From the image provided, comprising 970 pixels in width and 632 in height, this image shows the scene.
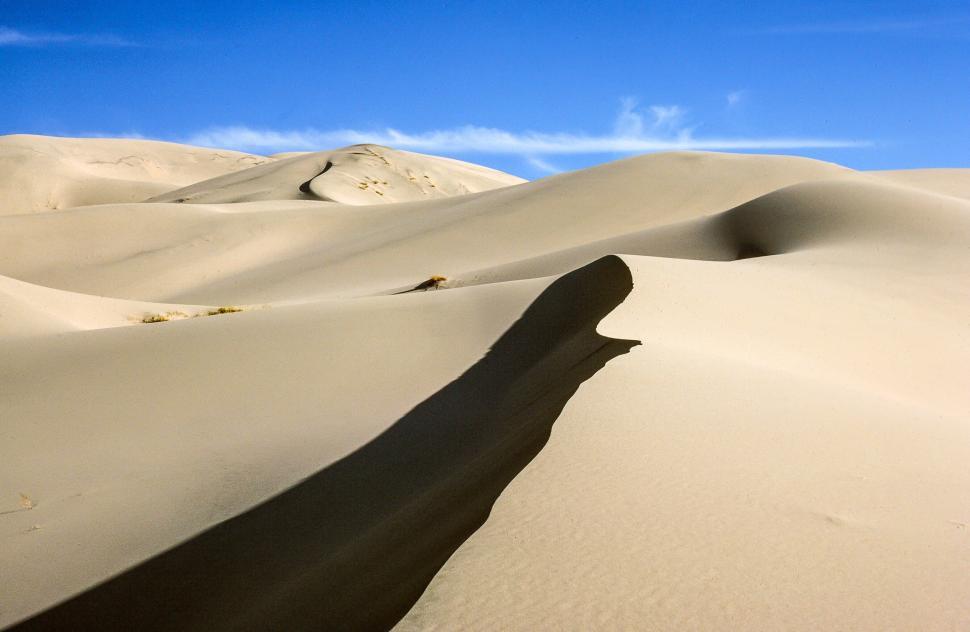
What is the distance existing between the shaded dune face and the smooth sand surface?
0.02 meters

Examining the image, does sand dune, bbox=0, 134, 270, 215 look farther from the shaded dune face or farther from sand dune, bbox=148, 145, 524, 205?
the shaded dune face

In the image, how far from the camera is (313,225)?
2961 cm

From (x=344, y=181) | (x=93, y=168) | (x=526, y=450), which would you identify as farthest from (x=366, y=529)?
(x=93, y=168)

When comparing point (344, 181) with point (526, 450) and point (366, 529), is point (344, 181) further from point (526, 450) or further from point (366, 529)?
point (526, 450)

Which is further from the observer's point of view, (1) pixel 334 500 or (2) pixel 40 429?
(2) pixel 40 429

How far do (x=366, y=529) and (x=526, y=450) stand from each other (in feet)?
4.08

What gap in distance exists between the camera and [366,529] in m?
4.51

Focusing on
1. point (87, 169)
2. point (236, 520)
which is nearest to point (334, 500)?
point (236, 520)

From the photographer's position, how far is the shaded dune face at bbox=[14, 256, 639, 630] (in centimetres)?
325

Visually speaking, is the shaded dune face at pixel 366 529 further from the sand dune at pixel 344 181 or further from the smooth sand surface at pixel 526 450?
the sand dune at pixel 344 181

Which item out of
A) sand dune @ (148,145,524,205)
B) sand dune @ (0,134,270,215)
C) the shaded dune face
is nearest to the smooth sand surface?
the shaded dune face

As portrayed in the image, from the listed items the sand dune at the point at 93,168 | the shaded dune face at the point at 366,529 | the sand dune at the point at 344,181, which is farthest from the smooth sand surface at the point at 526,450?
the sand dune at the point at 93,168

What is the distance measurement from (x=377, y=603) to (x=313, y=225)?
27645 mm

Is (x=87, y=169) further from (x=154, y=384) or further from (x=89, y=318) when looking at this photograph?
(x=154, y=384)
